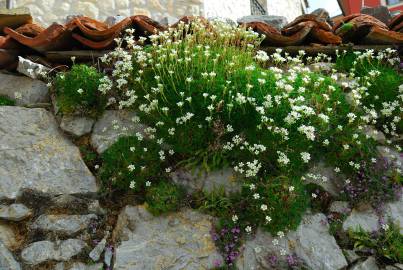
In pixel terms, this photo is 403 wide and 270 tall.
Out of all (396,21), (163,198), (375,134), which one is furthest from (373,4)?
(163,198)

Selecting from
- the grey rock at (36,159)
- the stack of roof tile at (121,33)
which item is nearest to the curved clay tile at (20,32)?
the stack of roof tile at (121,33)

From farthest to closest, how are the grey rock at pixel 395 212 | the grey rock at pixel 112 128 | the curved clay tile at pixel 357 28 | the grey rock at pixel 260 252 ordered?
the curved clay tile at pixel 357 28
the grey rock at pixel 112 128
the grey rock at pixel 395 212
the grey rock at pixel 260 252

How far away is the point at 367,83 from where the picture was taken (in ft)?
16.9

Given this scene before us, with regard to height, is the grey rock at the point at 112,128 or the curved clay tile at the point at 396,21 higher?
the curved clay tile at the point at 396,21

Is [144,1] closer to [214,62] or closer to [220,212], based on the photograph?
[214,62]

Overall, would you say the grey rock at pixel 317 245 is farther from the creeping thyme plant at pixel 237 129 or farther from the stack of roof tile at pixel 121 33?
the stack of roof tile at pixel 121 33

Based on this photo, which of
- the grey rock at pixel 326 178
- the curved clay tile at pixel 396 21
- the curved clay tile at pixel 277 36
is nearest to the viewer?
the grey rock at pixel 326 178

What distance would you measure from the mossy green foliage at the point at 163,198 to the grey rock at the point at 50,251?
0.79 m

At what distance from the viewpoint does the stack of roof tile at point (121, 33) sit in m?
5.31

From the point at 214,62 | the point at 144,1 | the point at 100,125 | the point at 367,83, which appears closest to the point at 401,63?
the point at 367,83

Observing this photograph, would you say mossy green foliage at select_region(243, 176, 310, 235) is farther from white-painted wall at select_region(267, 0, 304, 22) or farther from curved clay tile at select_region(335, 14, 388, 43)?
white-painted wall at select_region(267, 0, 304, 22)

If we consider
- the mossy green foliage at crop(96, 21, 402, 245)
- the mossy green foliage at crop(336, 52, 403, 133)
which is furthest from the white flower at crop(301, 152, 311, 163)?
the mossy green foliage at crop(336, 52, 403, 133)

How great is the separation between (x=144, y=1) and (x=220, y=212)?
526 centimetres

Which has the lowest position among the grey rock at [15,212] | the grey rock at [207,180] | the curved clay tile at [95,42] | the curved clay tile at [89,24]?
the grey rock at [15,212]
